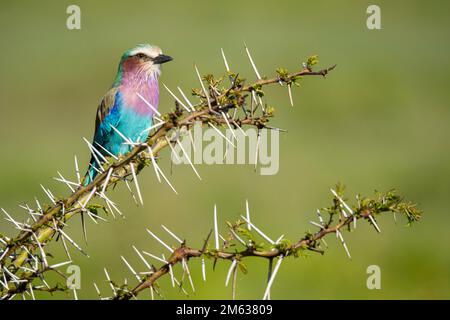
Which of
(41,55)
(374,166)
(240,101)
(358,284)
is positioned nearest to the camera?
(240,101)

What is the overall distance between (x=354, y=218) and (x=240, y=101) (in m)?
0.67

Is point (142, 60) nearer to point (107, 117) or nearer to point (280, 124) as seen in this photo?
point (107, 117)

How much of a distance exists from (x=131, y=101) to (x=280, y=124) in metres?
6.93

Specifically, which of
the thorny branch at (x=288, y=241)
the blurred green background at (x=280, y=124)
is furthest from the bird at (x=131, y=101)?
the thorny branch at (x=288, y=241)

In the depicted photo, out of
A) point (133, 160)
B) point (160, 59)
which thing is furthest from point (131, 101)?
point (133, 160)

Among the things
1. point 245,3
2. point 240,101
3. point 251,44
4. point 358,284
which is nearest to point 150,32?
point 251,44

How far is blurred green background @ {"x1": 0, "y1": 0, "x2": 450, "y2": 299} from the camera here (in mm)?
9914

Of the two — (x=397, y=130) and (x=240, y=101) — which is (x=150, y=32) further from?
(x=240, y=101)

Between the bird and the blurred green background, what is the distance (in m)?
1.70

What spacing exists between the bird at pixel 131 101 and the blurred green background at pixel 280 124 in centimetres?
170

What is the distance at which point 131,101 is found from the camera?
7.57 meters

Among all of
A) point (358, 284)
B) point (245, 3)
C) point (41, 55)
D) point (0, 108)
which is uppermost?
point (245, 3)

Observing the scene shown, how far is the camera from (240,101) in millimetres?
3629

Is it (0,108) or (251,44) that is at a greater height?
(251,44)
